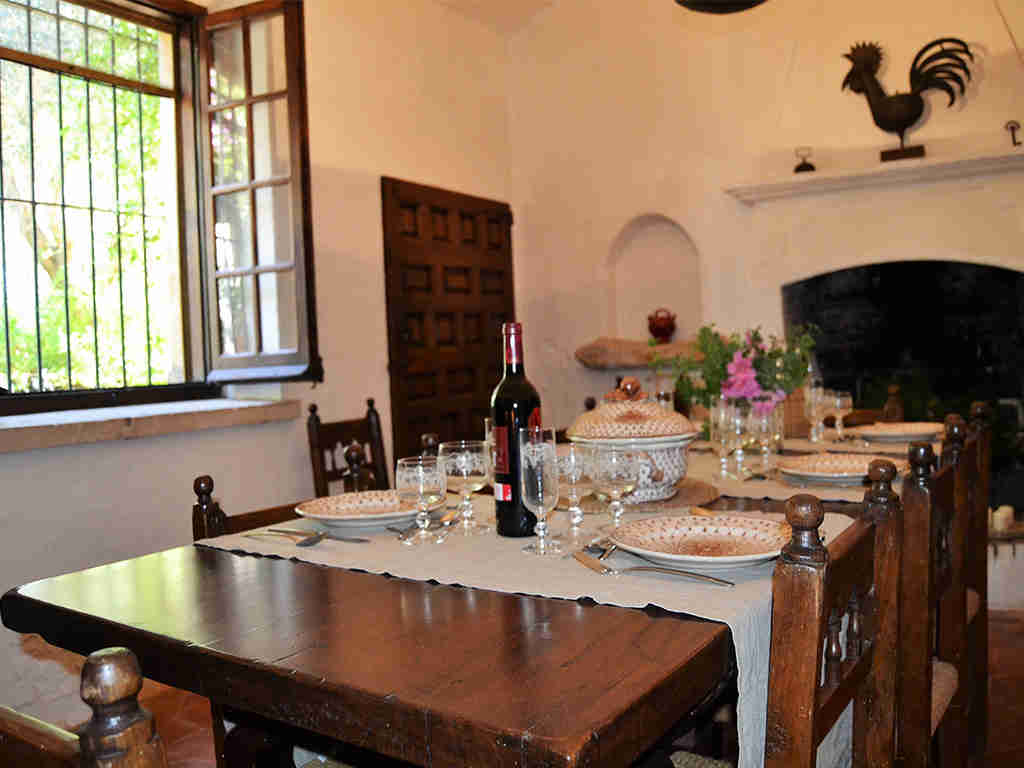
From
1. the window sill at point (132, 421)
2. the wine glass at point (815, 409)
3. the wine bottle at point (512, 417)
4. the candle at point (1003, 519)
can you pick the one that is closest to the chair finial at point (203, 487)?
the wine bottle at point (512, 417)

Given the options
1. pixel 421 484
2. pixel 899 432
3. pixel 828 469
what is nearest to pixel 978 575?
pixel 899 432

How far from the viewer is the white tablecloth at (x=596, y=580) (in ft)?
3.26

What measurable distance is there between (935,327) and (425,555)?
3655mm

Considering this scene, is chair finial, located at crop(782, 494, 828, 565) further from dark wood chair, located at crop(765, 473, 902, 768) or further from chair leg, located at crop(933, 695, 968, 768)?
chair leg, located at crop(933, 695, 968, 768)

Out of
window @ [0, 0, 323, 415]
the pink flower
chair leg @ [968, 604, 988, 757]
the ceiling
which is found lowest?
chair leg @ [968, 604, 988, 757]

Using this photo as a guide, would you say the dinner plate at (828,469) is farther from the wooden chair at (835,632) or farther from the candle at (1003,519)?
the candle at (1003,519)

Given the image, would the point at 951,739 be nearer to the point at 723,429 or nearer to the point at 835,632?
the point at 723,429

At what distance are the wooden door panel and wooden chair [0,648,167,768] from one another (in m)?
3.79

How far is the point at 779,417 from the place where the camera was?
219 cm

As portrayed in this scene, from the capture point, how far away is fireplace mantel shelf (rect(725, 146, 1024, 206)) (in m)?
3.93

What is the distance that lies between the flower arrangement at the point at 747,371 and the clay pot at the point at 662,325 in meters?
2.54

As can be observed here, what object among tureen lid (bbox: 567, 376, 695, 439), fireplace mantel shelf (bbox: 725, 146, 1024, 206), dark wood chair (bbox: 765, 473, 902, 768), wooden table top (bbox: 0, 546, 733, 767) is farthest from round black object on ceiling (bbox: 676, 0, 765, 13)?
fireplace mantel shelf (bbox: 725, 146, 1024, 206)

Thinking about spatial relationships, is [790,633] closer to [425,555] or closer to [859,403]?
[425,555]

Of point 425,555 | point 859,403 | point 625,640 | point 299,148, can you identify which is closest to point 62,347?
point 299,148
